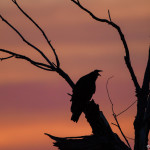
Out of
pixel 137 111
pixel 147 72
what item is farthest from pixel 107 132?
pixel 147 72

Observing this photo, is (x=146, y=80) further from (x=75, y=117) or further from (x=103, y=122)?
(x=75, y=117)

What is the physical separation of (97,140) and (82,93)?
8.89 feet

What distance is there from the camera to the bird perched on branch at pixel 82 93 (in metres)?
9.15

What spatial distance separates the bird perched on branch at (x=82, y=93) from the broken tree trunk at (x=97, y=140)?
1078 millimetres

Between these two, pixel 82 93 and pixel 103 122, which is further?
pixel 82 93

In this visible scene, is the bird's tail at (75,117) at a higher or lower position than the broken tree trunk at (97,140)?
higher

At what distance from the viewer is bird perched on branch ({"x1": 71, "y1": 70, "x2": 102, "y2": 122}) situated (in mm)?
9153

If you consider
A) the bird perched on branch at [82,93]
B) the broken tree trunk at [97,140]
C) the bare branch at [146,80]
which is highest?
the bird perched on branch at [82,93]

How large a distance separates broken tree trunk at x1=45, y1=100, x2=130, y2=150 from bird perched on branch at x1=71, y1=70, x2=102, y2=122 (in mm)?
1078

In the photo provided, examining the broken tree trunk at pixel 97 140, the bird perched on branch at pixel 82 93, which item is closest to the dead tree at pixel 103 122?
the broken tree trunk at pixel 97 140

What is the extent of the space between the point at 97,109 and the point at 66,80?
813mm

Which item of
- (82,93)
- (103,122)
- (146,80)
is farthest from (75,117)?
(146,80)

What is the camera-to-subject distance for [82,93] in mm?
9945

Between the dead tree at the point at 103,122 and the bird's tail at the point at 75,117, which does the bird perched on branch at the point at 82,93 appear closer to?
the bird's tail at the point at 75,117
